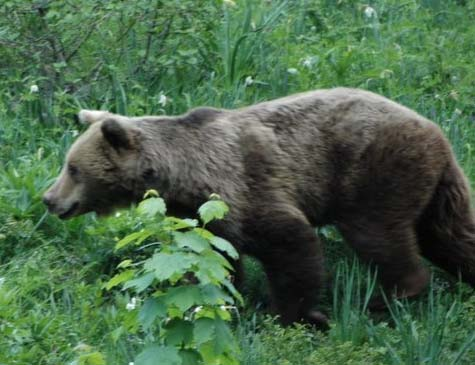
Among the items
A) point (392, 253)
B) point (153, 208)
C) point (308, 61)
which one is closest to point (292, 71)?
point (308, 61)

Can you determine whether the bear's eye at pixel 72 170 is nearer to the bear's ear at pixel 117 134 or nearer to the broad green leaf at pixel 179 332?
the bear's ear at pixel 117 134

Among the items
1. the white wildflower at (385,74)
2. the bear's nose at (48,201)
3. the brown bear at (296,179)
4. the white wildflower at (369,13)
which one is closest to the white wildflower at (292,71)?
the white wildflower at (385,74)

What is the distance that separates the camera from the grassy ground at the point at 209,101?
19.7ft

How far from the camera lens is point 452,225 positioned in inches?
276

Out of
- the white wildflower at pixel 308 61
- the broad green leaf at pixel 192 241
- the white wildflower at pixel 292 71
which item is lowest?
the white wildflower at pixel 292 71

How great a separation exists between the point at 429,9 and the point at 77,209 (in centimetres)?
476

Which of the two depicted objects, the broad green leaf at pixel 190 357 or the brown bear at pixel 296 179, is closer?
the broad green leaf at pixel 190 357

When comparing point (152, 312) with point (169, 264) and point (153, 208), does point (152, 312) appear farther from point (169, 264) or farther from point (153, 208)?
point (153, 208)

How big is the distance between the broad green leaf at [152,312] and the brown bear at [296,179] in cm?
190

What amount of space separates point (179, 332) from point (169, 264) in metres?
0.30

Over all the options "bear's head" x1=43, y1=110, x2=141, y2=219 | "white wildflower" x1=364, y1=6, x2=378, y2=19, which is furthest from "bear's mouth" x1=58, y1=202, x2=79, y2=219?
"white wildflower" x1=364, y1=6, x2=378, y2=19

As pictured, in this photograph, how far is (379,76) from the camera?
896 cm

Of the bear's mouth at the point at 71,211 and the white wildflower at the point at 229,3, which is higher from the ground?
the white wildflower at the point at 229,3

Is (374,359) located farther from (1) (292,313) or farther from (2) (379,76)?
(2) (379,76)
